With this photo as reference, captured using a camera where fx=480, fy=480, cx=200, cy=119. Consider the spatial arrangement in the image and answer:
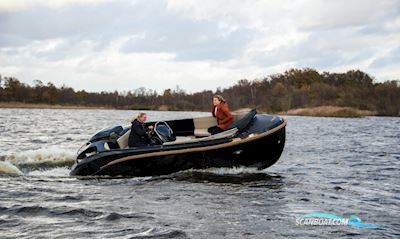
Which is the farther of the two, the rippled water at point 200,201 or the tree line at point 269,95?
the tree line at point 269,95

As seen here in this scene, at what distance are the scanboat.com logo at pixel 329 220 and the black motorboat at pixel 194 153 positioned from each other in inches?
147

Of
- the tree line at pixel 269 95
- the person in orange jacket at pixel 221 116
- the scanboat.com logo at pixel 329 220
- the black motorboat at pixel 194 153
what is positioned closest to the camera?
the scanboat.com logo at pixel 329 220

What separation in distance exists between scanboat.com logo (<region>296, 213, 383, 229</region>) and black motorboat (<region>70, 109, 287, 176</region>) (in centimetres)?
373

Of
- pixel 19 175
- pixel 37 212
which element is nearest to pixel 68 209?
pixel 37 212

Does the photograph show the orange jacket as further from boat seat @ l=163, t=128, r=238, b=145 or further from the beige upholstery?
the beige upholstery

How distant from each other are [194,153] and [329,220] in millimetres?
4459

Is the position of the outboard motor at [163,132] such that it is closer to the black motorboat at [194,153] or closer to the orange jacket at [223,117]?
the black motorboat at [194,153]

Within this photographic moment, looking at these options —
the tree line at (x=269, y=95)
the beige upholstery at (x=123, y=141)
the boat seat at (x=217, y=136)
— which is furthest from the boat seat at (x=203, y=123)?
the tree line at (x=269, y=95)

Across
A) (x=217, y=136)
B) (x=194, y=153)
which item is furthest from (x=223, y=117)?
(x=194, y=153)

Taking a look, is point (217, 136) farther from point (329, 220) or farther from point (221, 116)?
point (329, 220)

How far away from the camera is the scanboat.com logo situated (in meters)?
7.55

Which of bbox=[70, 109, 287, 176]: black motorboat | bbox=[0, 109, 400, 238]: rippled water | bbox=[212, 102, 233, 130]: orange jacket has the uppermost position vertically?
bbox=[212, 102, 233, 130]: orange jacket

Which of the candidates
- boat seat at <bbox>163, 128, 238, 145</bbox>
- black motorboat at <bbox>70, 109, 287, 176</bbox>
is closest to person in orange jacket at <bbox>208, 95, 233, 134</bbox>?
black motorboat at <bbox>70, 109, 287, 176</bbox>

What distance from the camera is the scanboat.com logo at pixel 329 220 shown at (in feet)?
24.8
